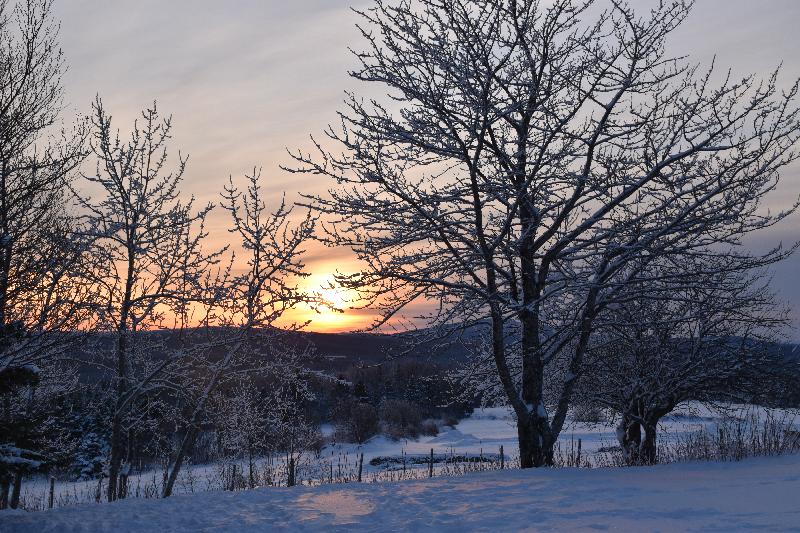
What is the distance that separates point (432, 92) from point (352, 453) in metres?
41.6

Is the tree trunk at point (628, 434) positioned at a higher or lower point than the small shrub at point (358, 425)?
higher

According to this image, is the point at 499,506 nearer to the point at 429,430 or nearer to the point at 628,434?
the point at 628,434

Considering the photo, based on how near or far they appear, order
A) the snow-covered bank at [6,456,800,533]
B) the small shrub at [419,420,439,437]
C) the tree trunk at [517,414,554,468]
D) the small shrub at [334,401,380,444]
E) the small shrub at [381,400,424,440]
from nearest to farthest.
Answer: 1. the snow-covered bank at [6,456,800,533]
2. the tree trunk at [517,414,554,468]
3. the small shrub at [334,401,380,444]
4. the small shrub at [381,400,424,440]
5. the small shrub at [419,420,439,437]

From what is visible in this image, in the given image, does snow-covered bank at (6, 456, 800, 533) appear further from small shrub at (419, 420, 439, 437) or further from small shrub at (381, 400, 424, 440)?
small shrub at (419, 420, 439, 437)

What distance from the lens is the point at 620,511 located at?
20.9 ft

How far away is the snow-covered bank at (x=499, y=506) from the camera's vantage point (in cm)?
595

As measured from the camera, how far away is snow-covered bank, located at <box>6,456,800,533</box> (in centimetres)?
595

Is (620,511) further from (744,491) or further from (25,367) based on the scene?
(25,367)

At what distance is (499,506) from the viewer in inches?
278

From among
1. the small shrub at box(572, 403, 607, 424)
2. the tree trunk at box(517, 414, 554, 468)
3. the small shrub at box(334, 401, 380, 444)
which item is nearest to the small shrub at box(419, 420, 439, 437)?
the small shrub at box(334, 401, 380, 444)

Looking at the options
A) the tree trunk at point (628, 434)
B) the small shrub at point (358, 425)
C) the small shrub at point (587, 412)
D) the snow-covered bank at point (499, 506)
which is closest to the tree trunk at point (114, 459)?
the snow-covered bank at point (499, 506)

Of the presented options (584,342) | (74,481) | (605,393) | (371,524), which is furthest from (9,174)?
(74,481)

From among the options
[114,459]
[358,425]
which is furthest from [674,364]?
[358,425]

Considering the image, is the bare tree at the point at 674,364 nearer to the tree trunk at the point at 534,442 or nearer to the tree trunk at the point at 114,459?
the tree trunk at the point at 534,442
